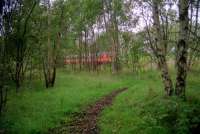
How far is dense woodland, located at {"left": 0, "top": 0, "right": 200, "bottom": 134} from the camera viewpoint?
28.2 feet

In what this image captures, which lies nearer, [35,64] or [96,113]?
[96,113]

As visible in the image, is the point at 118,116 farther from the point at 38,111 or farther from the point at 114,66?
the point at 114,66

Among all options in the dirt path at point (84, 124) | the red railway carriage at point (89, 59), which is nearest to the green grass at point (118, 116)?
the dirt path at point (84, 124)

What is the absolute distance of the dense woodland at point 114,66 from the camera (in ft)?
28.2

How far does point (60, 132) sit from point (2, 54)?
3615 mm

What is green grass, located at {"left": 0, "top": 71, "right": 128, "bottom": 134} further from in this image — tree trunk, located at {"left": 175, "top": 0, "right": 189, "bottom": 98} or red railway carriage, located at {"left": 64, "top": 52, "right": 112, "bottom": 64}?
red railway carriage, located at {"left": 64, "top": 52, "right": 112, "bottom": 64}

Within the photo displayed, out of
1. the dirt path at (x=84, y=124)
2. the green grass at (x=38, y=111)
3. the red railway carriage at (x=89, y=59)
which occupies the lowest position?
the dirt path at (x=84, y=124)

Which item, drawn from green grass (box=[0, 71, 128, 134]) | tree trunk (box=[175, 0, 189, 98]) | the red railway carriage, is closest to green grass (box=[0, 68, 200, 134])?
green grass (box=[0, 71, 128, 134])

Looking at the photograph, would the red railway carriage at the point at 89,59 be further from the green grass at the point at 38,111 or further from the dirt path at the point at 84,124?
the dirt path at the point at 84,124

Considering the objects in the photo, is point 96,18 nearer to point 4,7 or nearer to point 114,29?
point 114,29

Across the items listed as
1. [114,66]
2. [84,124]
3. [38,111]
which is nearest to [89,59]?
[114,66]

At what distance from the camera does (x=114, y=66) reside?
3659cm

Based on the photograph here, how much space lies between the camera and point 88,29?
44.5 metres

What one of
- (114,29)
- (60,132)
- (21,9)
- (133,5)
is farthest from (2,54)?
(114,29)
